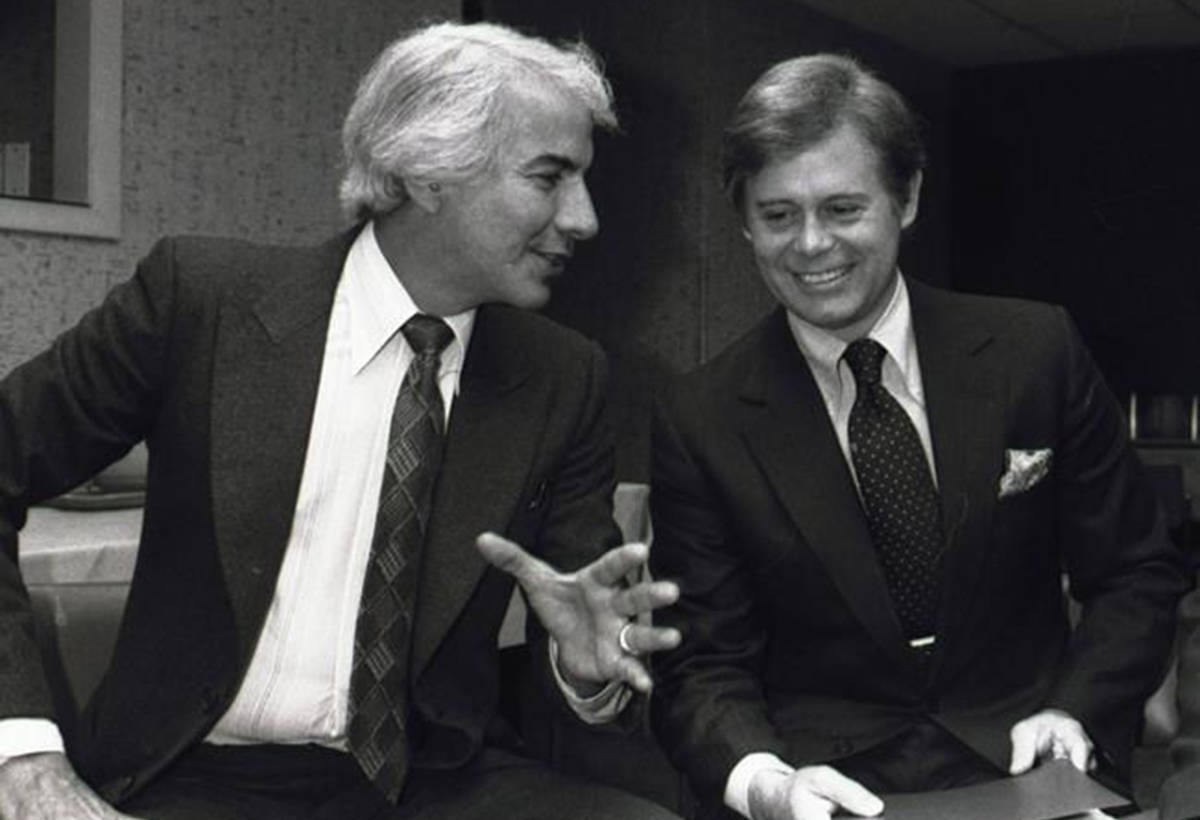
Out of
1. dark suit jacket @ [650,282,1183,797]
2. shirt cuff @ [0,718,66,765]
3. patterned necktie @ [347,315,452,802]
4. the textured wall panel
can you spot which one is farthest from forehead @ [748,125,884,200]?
the textured wall panel

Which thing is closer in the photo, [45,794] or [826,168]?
[45,794]

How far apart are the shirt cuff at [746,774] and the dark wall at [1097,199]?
6.26 m

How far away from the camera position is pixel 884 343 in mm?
1899

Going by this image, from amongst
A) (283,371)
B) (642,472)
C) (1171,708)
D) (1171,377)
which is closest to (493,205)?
(283,371)

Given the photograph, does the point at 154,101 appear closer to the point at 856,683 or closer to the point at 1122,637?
the point at 856,683

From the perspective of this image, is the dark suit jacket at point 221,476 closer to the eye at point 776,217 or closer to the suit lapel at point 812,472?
the suit lapel at point 812,472

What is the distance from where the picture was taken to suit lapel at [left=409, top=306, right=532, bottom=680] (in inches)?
65.2

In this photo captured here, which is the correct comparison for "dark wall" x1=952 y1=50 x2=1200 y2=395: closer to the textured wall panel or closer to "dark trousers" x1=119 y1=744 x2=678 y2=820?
the textured wall panel

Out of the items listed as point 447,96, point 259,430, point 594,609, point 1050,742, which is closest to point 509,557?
point 594,609

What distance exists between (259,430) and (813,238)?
682mm

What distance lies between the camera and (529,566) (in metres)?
1.52

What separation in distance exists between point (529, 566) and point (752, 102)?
2.21 feet

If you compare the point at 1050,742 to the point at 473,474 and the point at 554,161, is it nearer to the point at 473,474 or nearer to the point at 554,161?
the point at 473,474

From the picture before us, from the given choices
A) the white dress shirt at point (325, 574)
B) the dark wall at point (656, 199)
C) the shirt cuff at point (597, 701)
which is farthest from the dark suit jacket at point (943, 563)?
the dark wall at point (656, 199)
